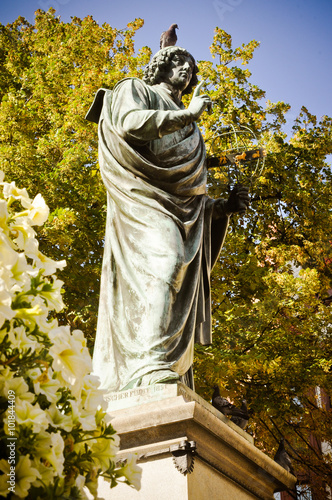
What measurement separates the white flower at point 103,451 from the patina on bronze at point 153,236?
1.90m

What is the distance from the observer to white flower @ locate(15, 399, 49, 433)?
1.60 meters

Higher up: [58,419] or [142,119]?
[142,119]

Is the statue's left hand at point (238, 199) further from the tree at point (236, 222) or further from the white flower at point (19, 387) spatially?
the tree at point (236, 222)

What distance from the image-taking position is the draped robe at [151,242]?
406 cm

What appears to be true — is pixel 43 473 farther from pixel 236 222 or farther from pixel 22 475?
pixel 236 222

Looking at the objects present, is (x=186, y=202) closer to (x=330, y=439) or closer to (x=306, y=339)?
(x=306, y=339)

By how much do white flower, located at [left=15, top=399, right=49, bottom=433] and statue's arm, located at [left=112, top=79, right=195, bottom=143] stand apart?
301 cm

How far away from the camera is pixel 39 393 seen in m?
1.73

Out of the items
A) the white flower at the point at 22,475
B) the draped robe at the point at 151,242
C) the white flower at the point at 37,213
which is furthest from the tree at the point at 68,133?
the white flower at the point at 22,475

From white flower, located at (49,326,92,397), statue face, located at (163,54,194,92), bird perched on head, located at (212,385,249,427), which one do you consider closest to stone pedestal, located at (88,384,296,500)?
bird perched on head, located at (212,385,249,427)

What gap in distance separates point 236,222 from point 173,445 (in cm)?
1062

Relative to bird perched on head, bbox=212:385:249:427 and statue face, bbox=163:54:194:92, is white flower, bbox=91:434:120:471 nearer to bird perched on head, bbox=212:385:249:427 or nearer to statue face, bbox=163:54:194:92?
bird perched on head, bbox=212:385:249:427

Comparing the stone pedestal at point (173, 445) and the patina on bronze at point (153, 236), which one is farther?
the patina on bronze at point (153, 236)

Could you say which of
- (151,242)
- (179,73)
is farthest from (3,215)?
(179,73)
